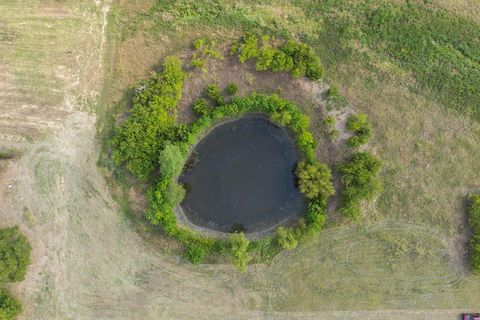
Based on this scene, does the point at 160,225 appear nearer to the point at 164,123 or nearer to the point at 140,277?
the point at 140,277

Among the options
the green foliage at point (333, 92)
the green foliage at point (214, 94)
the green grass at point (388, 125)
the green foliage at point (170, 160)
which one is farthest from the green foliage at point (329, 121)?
the green foliage at point (170, 160)

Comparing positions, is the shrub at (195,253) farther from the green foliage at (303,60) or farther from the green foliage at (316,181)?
the green foliage at (303,60)

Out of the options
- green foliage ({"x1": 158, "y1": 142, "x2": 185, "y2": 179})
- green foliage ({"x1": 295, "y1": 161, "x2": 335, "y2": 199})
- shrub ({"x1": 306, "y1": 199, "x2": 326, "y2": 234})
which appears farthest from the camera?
shrub ({"x1": 306, "y1": 199, "x2": 326, "y2": 234})

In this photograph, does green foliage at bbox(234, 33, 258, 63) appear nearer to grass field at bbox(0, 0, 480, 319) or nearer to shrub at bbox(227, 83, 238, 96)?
grass field at bbox(0, 0, 480, 319)

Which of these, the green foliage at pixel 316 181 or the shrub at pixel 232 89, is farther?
the shrub at pixel 232 89

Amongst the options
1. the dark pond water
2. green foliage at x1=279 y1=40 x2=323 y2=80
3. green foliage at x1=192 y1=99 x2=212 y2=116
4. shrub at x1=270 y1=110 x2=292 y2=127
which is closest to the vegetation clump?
the dark pond water

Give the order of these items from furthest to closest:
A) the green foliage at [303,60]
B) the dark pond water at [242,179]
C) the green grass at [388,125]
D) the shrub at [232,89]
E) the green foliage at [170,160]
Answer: the dark pond water at [242,179] < the shrub at [232,89] < the green foliage at [303,60] < the green grass at [388,125] < the green foliage at [170,160]

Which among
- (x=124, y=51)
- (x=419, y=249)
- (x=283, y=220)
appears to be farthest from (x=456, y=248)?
(x=124, y=51)
